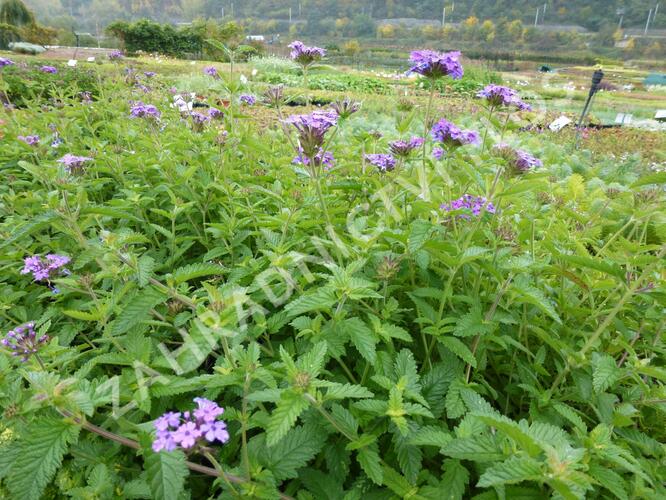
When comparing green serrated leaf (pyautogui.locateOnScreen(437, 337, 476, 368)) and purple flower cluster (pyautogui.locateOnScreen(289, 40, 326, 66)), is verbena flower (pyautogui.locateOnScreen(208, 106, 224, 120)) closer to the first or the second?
purple flower cluster (pyautogui.locateOnScreen(289, 40, 326, 66))

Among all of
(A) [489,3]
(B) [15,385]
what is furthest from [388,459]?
(A) [489,3]

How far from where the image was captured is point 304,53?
2.44 m

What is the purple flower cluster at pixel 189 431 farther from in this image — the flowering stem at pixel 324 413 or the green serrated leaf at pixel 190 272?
the green serrated leaf at pixel 190 272

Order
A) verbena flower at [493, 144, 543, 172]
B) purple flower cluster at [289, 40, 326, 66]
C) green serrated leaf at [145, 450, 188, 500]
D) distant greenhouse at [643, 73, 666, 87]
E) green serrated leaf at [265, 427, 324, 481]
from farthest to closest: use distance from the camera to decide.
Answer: distant greenhouse at [643, 73, 666, 87] < purple flower cluster at [289, 40, 326, 66] < verbena flower at [493, 144, 543, 172] < green serrated leaf at [265, 427, 324, 481] < green serrated leaf at [145, 450, 188, 500]

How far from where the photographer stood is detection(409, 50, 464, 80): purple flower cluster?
205 cm

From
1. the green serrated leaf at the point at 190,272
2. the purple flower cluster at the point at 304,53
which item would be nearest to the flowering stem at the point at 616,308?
the green serrated leaf at the point at 190,272

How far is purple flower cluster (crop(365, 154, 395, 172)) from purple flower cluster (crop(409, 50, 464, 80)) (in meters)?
0.54

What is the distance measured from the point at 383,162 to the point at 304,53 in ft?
2.64

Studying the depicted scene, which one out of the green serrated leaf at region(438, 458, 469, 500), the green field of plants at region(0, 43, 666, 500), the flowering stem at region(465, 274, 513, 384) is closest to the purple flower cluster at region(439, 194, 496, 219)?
the green field of plants at region(0, 43, 666, 500)

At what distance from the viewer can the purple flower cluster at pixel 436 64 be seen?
2.05 meters

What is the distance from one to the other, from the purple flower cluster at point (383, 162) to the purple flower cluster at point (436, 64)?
1.76 feet

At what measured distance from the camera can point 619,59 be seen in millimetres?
39562

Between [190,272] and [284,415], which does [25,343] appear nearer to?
[190,272]

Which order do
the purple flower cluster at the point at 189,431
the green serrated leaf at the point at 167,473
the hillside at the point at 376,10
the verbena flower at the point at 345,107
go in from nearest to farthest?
the purple flower cluster at the point at 189,431 < the green serrated leaf at the point at 167,473 < the verbena flower at the point at 345,107 < the hillside at the point at 376,10
